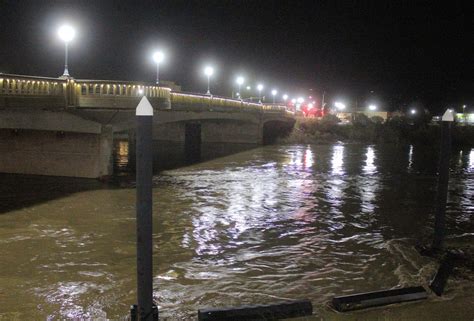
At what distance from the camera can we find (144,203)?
5359 mm

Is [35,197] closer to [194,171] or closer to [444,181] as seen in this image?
[194,171]

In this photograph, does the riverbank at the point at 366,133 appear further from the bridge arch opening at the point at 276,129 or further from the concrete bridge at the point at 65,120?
the concrete bridge at the point at 65,120

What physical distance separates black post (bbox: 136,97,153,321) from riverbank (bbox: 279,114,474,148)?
51.2 meters

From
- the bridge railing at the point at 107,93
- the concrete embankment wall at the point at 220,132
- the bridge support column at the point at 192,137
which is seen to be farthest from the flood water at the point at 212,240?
the concrete embankment wall at the point at 220,132

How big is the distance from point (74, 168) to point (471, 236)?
16.0 meters

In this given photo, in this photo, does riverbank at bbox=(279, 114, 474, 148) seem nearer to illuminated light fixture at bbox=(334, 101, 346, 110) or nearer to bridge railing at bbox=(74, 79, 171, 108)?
bridge railing at bbox=(74, 79, 171, 108)

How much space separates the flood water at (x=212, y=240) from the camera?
8.28m

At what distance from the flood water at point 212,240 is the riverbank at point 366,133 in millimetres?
34047

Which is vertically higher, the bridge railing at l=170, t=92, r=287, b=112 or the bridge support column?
the bridge railing at l=170, t=92, r=287, b=112

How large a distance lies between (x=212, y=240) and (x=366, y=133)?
51.8m

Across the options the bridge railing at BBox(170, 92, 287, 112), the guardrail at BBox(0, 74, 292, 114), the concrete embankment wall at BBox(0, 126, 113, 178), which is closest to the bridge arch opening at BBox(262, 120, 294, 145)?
the bridge railing at BBox(170, 92, 287, 112)

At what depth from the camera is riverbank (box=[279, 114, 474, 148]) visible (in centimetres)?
5812

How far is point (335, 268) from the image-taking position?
10.0 meters

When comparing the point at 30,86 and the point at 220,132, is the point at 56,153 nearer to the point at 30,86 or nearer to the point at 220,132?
the point at 30,86
